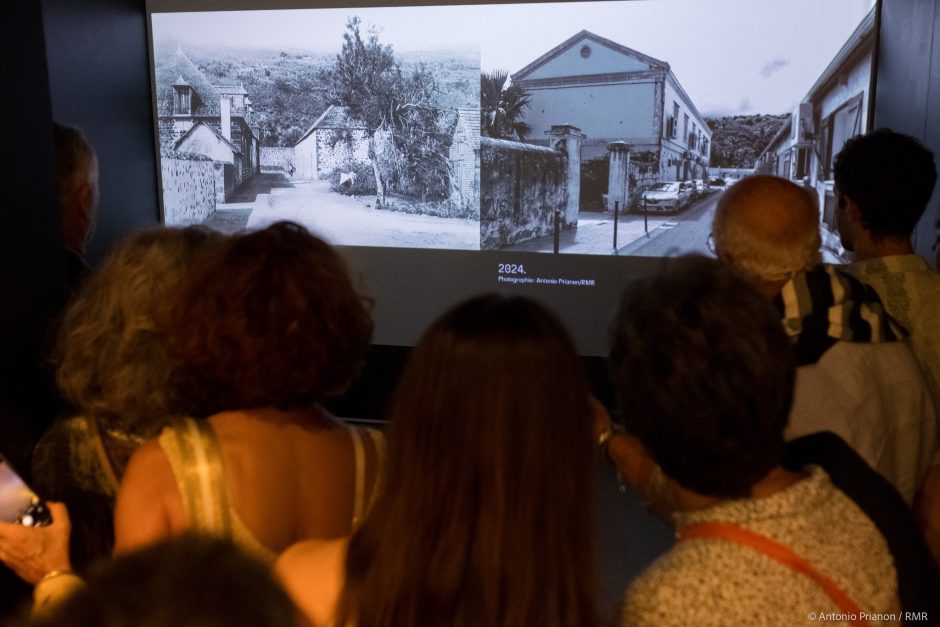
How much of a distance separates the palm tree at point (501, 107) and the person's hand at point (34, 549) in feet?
13.4

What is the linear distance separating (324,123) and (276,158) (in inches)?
17.4

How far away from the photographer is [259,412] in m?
1.27

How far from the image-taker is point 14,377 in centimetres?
165

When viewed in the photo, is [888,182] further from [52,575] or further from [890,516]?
[52,575]

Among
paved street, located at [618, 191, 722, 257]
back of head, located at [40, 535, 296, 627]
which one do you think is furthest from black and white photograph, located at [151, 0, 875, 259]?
back of head, located at [40, 535, 296, 627]

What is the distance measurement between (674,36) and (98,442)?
4066 mm

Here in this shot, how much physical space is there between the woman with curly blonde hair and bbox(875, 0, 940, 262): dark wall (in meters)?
3.36

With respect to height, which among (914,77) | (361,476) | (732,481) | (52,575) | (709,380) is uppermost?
(914,77)

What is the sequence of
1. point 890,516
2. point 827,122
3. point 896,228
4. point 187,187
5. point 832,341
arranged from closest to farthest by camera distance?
point 890,516 → point 832,341 → point 896,228 → point 827,122 → point 187,187

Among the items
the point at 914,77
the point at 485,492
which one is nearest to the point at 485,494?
the point at 485,492

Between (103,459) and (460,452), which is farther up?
(460,452)

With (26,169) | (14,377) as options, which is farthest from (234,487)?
(26,169)

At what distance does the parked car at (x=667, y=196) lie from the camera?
4.90m

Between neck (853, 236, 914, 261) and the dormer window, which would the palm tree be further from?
neck (853, 236, 914, 261)
